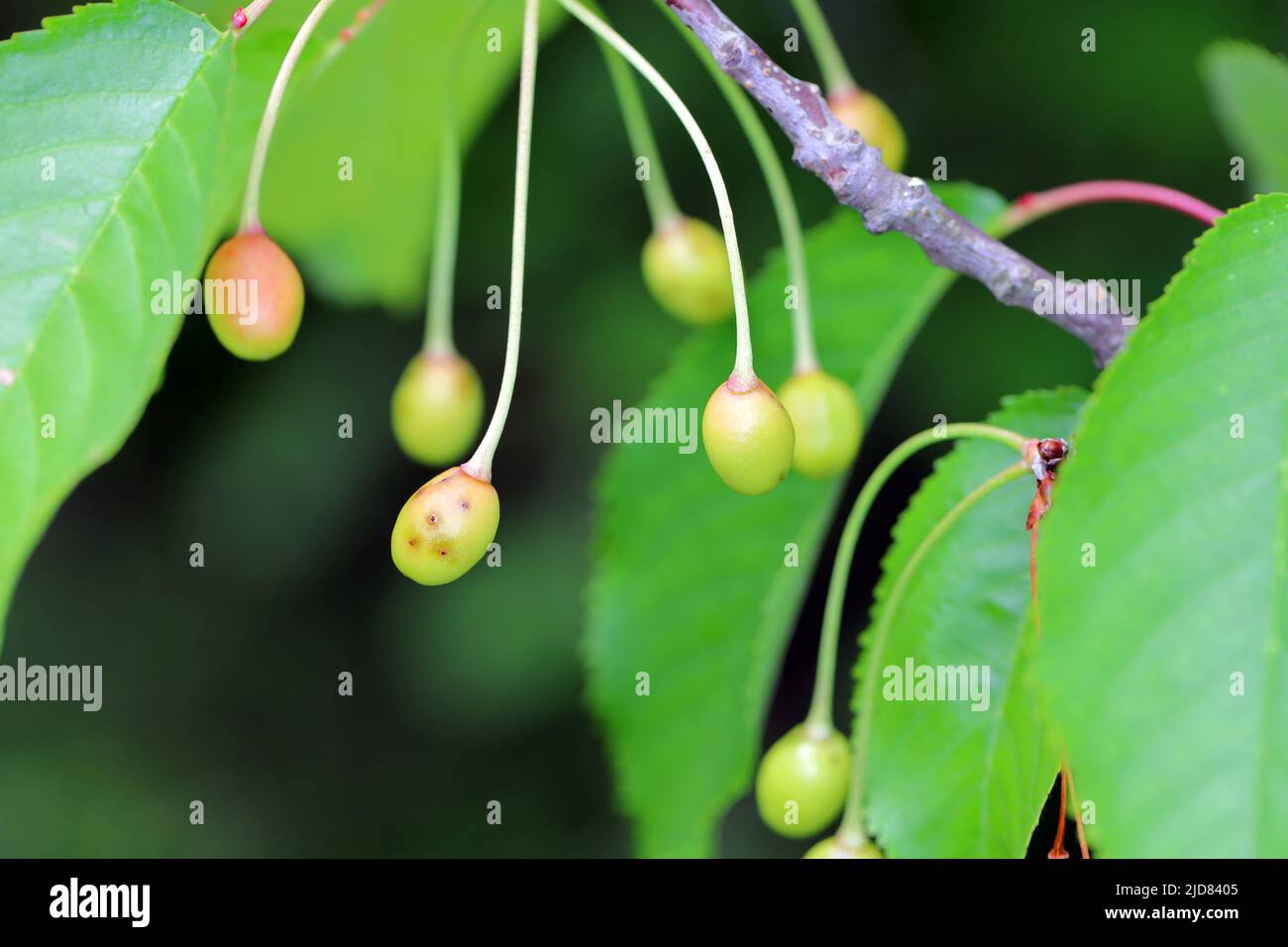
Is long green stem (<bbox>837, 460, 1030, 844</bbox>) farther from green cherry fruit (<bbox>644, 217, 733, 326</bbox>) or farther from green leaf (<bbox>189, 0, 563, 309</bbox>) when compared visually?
green leaf (<bbox>189, 0, 563, 309</bbox>)

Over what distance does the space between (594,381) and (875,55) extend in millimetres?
941

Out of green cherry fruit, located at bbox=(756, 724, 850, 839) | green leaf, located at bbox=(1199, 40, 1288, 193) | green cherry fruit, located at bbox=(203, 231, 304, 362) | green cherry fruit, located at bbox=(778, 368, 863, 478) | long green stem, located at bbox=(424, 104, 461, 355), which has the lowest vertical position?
green cherry fruit, located at bbox=(756, 724, 850, 839)

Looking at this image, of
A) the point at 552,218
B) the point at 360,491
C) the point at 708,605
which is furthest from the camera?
the point at 360,491

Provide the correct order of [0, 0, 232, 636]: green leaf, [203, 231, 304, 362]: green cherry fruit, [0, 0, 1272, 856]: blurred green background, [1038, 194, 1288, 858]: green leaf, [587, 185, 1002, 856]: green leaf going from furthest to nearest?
[0, 0, 1272, 856]: blurred green background < [587, 185, 1002, 856]: green leaf < [203, 231, 304, 362]: green cherry fruit < [0, 0, 232, 636]: green leaf < [1038, 194, 1288, 858]: green leaf

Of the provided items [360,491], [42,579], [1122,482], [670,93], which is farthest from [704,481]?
[42,579]

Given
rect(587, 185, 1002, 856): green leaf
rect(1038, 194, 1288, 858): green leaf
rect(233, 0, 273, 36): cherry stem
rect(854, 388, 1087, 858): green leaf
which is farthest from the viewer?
rect(587, 185, 1002, 856): green leaf

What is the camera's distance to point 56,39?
99cm

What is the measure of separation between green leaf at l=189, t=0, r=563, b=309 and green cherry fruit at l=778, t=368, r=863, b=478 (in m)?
0.59

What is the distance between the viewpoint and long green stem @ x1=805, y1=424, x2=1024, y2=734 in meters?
1.21

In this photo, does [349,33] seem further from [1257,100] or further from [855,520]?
[1257,100]

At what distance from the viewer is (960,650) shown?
1.27m

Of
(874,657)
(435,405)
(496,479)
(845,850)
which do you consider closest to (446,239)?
(435,405)

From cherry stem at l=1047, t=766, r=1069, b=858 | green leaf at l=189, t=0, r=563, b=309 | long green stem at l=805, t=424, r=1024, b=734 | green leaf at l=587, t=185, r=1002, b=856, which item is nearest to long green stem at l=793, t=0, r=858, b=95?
green leaf at l=587, t=185, r=1002, b=856
